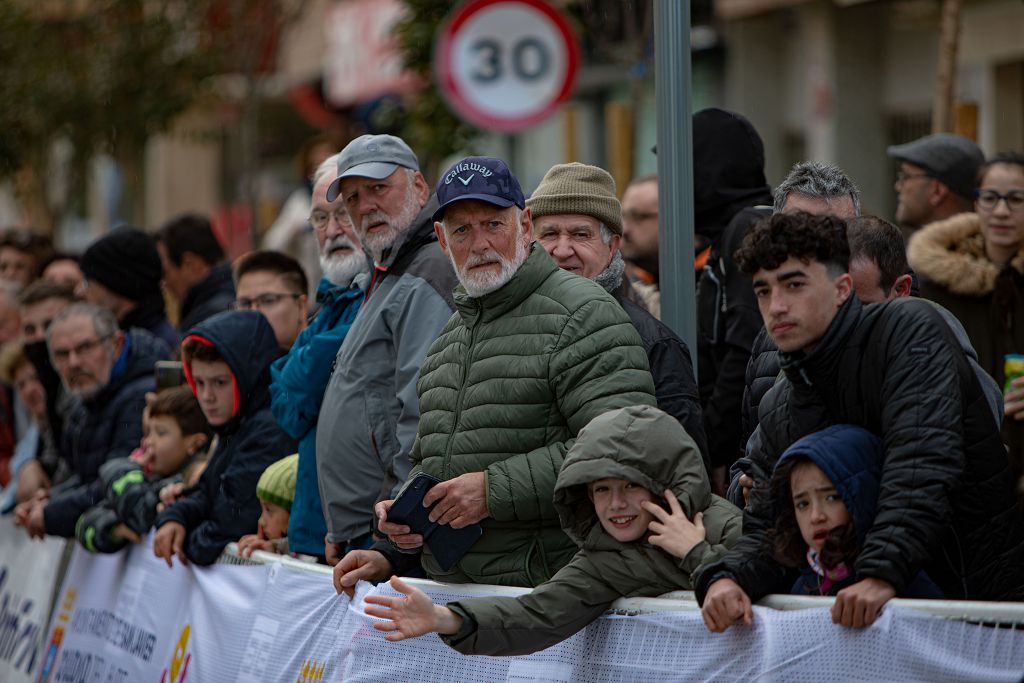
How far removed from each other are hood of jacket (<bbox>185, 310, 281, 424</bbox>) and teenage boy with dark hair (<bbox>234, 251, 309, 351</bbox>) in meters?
0.33

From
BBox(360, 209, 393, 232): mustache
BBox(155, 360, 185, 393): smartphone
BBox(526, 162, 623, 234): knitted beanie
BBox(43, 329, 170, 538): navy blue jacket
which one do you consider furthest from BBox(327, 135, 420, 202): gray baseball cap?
BBox(43, 329, 170, 538): navy blue jacket

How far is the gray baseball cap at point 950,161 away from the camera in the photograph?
7.73m

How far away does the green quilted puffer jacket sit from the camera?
5254mm

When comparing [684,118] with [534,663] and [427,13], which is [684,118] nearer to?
[534,663]

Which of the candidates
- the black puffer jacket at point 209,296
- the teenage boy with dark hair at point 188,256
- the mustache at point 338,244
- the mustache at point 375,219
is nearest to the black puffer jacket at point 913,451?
the mustache at point 375,219

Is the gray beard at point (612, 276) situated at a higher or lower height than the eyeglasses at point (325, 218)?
→ lower

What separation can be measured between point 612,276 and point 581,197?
0.31 m

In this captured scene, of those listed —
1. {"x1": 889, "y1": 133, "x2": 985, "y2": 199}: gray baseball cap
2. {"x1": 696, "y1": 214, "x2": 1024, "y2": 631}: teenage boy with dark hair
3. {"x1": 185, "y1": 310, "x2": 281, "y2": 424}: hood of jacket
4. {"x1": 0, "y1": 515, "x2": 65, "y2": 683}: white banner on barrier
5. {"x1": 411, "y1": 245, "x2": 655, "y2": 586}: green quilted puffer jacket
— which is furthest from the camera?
{"x1": 0, "y1": 515, "x2": 65, "y2": 683}: white banner on barrier

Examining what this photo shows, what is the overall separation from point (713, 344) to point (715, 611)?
2.49 metres

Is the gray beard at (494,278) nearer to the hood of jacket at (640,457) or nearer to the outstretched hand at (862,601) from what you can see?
the hood of jacket at (640,457)

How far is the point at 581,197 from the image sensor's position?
20.6 feet

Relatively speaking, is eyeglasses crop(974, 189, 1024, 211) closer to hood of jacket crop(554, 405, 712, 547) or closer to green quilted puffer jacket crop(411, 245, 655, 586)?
green quilted puffer jacket crop(411, 245, 655, 586)

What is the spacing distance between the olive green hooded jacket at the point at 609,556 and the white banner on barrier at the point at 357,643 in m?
0.13

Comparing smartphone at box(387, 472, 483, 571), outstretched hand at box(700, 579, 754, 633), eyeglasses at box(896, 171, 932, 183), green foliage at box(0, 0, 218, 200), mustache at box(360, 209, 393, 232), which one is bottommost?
outstretched hand at box(700, 579, 754, 633)
